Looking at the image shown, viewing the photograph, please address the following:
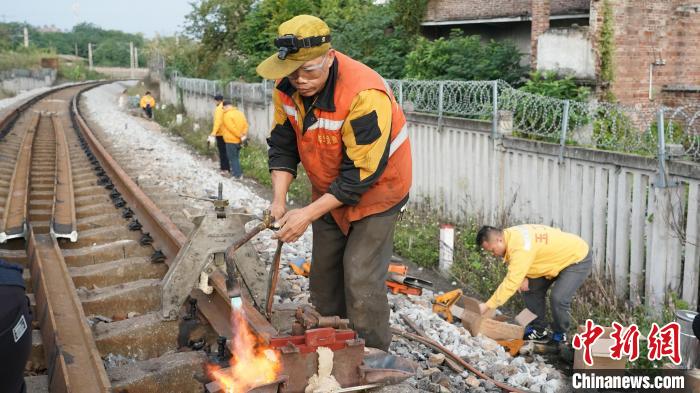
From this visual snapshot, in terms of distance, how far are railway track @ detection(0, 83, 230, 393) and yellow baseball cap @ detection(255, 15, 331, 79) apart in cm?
166

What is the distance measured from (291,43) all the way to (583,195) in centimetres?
474

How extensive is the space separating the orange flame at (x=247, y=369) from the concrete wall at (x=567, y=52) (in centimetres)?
1077

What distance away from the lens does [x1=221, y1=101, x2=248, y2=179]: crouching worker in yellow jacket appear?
1374 centimetres

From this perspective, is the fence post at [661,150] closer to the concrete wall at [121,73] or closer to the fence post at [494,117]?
the fence post at [494,117]

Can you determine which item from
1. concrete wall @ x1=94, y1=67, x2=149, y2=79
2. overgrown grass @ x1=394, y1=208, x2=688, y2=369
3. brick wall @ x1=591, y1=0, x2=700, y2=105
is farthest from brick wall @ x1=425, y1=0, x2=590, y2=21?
concrete wall @ x1=94, y1=67, x2=149, y2=79

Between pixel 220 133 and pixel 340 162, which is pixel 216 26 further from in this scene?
pixel 340 162

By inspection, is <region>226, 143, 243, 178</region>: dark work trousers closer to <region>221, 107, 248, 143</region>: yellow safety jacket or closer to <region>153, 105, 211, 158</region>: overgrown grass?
<region>221, 107, 248, 143</region>: yellow safety jacket

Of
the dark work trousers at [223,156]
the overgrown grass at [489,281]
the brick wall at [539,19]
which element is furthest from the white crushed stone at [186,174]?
the brick wall at [539,19]

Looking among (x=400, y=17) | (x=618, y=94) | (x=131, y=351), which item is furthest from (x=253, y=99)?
(x=131, y=351)

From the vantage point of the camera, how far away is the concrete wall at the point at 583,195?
248 inches

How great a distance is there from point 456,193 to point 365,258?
603cm

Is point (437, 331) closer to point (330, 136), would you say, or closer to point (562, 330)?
point (562, 330)

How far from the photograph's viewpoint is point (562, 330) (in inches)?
245

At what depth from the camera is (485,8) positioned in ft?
59.6
